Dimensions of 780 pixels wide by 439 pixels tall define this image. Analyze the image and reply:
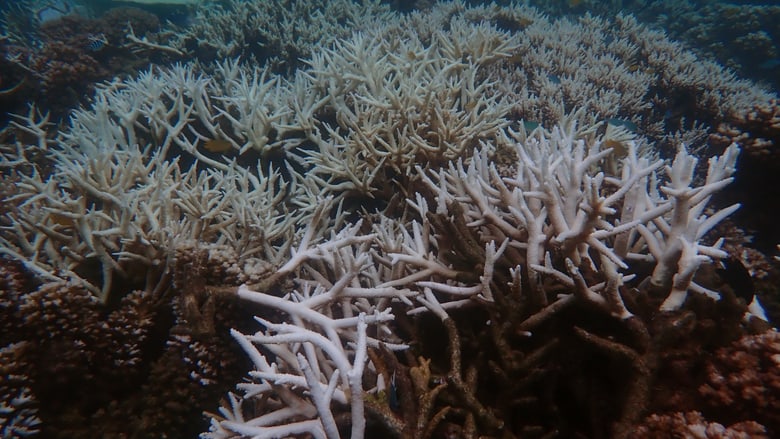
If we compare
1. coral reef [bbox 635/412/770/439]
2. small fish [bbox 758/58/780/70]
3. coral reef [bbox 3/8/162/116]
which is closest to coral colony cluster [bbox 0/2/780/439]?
Result: coral reef [bbox 635/412/770/439]

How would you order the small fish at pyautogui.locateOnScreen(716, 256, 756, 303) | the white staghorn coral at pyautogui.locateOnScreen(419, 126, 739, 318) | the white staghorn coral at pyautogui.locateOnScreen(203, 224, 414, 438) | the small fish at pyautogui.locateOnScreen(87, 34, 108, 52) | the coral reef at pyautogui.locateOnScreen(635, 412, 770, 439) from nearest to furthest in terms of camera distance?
the coral reef at pyautogui.locateOnScreen(635, 412, 770, 439) → the white staghorn coral at pyautogui.locateOnScreen(203, 224, 414, 438) → the white staghorn coral at pyautogui.locateOnScreen(419, 126, 739, 318) → the small fish at pyautogui.locateOnScreen(716, 256, 756, 303) → the small fish at pyautogui.locateOnScreen(87, 34, 108, 52)

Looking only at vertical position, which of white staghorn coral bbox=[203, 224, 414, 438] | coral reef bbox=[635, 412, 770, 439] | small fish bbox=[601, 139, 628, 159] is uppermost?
small fish bbox=[601, 139, 628, 159]

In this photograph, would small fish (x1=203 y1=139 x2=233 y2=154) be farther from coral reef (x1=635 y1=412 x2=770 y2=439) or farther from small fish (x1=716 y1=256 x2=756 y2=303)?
small fish (x1=716 y1=256 x2=756 y2=303)

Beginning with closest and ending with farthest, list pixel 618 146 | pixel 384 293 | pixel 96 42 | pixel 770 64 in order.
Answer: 1. pixel 384 293
2. pixel 618 146
3. pixel 96 42
4. pixel 770 64

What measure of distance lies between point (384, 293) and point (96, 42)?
777 cm

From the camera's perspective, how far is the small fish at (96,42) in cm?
686

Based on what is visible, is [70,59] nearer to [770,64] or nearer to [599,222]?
[599,222]

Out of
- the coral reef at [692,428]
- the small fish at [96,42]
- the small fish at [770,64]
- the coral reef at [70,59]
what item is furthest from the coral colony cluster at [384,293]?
the small fish at [770,64]

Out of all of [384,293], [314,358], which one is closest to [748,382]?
[384,293]

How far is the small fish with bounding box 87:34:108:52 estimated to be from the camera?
686 cm

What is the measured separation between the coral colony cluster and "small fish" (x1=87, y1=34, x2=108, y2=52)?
4012 millimetres

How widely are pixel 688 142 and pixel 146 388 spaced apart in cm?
625

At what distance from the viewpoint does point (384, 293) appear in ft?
7.19

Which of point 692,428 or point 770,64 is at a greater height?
point 770,64
